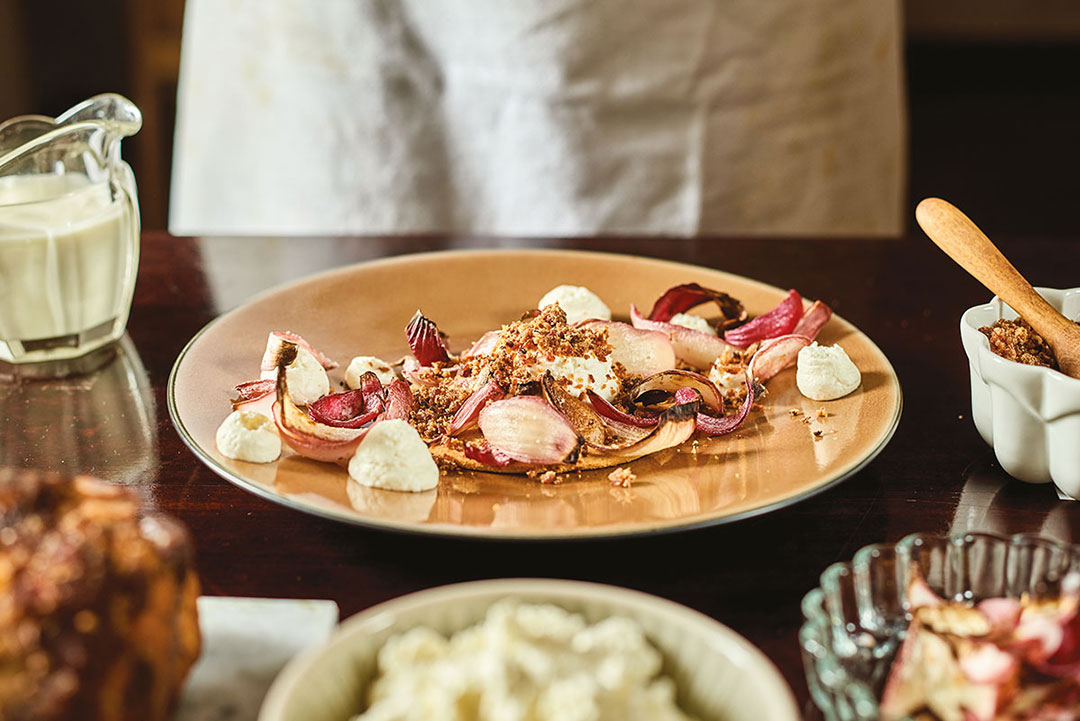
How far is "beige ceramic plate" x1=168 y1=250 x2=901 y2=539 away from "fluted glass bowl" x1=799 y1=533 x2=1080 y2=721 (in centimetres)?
7

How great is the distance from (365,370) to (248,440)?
151 mm

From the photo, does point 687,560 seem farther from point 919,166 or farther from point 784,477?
point 919,166

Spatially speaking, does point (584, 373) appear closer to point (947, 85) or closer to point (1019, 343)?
point (1019, 343)

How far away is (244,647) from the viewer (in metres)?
0.50

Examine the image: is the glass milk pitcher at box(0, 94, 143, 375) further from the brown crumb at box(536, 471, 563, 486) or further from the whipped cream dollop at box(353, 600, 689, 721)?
the whipped cream dollop at box(353, 600, 689, 721)

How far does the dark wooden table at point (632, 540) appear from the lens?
1.93 feet

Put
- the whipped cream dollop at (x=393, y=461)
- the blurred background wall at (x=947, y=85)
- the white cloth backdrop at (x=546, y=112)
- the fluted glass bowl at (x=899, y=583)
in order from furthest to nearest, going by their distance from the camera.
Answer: the blurred background wall at (x=947, y=85) → the white cloth backdrop at (x=546, y=112) → the whipped cream dollop at (x=393, y=461) → the fluted glass bowl at (x=899, y=583)

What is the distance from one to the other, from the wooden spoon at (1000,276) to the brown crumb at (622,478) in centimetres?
26

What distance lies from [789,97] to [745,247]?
434mm

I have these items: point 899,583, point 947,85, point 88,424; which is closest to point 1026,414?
point 899,583

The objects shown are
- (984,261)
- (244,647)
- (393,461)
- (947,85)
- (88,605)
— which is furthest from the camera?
(947,85)

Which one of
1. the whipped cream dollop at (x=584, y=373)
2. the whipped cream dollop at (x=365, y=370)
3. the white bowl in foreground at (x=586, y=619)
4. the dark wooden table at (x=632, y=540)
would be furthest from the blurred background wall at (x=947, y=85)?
the white bowl in foreground at (x=586, y=619)

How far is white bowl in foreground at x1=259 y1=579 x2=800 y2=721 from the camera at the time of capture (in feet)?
1.32

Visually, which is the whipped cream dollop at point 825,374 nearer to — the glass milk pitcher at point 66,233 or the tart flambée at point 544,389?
the tart flambée at point 544,389
